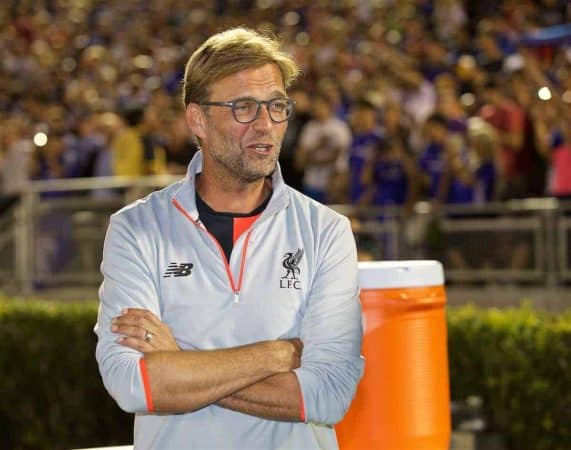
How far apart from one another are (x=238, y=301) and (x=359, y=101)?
8.18 m

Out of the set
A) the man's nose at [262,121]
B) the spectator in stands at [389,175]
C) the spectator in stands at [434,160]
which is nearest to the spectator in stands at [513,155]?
the spectator in stands at [434,160]

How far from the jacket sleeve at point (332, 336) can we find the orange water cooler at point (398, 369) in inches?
16.0

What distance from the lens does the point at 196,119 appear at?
362 centimetres

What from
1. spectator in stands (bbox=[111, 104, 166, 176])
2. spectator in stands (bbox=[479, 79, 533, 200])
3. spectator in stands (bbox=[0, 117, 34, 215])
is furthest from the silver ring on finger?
spectator in stands (bbox=[0, 117, 34, 215])

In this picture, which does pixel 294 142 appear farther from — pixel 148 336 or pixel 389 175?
pixel 148 336

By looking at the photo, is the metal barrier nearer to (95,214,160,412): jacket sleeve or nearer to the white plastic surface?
the white plastic surface

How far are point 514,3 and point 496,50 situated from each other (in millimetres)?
1259

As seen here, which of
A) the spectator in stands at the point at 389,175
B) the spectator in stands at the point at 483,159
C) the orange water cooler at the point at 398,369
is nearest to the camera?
the orange water cooler at the point at 398,369

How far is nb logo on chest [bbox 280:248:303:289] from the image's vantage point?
3.44m

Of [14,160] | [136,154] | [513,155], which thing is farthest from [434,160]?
[14,160]

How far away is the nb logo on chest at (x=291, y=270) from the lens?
3.44 metres

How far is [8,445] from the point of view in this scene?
351 inches

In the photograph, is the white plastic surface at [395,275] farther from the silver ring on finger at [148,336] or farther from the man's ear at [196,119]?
the silver ring on finger at [148,336]

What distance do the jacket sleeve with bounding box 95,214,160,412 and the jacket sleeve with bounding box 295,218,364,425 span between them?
17.0 inches
